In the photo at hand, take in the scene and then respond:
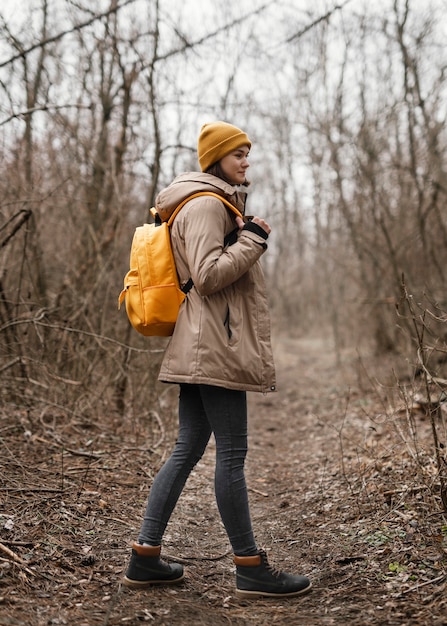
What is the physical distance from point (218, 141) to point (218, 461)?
1416 millimetres

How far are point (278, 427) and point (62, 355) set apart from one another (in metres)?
2.92

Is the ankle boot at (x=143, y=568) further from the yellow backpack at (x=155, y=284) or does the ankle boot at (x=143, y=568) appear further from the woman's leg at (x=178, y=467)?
the yellow backpack at (x=155, y=284)

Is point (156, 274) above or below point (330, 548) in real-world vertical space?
above

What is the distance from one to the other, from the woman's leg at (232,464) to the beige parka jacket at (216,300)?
11 centimetres

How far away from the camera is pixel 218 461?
264 cm

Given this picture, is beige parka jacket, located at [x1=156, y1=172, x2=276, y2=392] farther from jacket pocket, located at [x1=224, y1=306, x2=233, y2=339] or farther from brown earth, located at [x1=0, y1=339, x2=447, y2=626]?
brown earth, located at [x1=0, y1=339, x2=447, y2=626]

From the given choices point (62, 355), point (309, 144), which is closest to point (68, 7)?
point (62, 355)

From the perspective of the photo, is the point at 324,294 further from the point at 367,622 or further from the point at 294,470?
the point at 367,622

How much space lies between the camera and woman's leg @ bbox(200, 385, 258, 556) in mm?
2576

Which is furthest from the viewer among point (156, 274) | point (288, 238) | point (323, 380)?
point (288, 238)

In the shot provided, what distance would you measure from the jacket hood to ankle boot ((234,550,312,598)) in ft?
5.08

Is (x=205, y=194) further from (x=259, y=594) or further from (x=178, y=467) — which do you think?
(x=259, y=594)

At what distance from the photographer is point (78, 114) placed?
799cm

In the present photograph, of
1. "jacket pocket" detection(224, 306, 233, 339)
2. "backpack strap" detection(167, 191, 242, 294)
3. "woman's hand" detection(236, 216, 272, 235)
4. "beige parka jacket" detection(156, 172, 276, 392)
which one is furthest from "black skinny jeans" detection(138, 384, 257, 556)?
"woman's hand" detection(236, 216, 272, 235)
